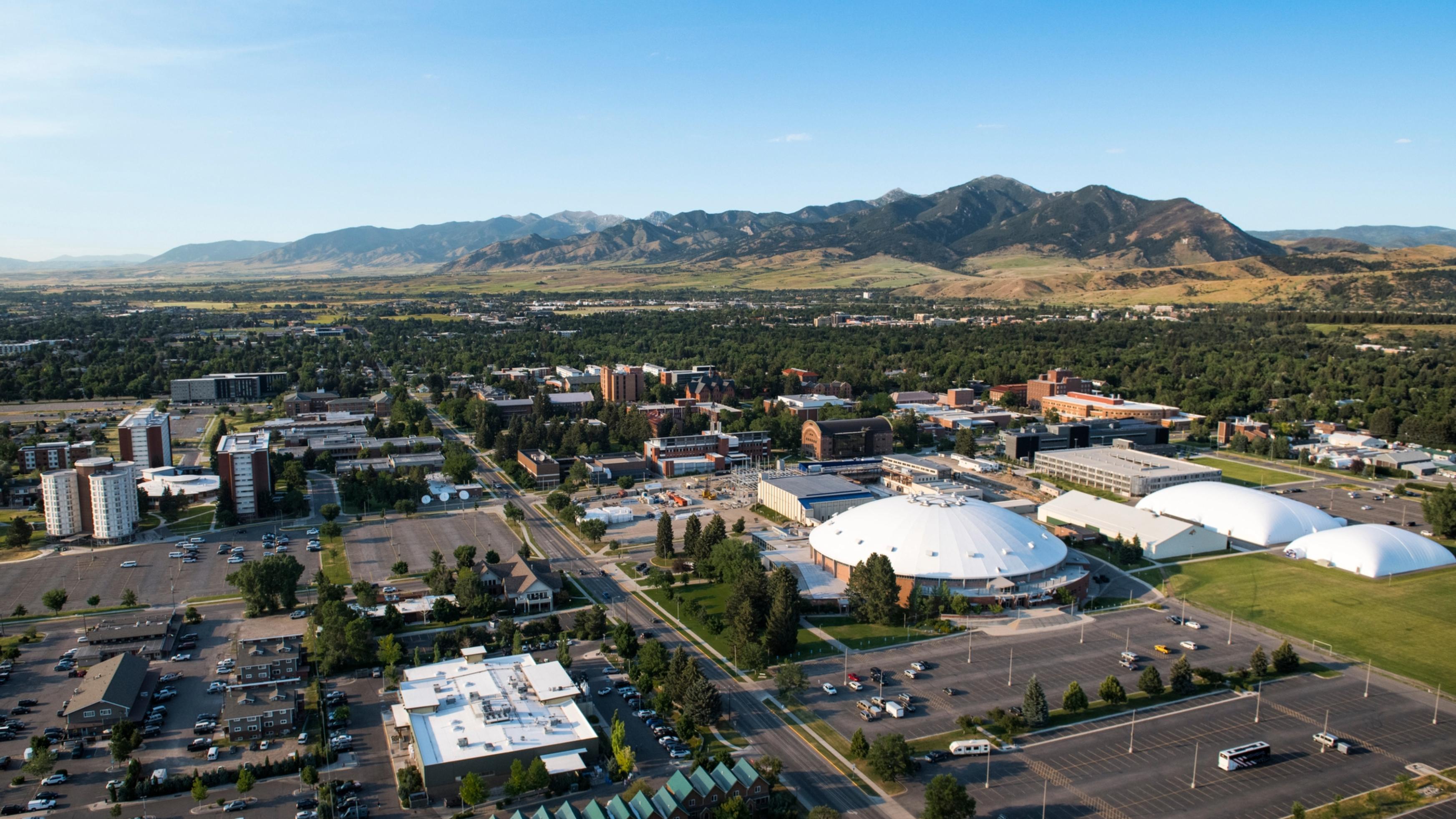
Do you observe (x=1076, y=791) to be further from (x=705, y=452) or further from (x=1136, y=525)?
(x=705, y=452)

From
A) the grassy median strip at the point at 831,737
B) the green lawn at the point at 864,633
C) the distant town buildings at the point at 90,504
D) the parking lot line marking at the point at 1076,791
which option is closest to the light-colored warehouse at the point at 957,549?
the green lawn at the point at 864,633

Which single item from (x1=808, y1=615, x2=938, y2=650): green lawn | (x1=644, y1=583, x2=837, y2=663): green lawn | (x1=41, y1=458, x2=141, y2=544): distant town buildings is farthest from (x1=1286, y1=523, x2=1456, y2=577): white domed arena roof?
(x1=41, y1=458, x2=141, y2=544): distant town buildings

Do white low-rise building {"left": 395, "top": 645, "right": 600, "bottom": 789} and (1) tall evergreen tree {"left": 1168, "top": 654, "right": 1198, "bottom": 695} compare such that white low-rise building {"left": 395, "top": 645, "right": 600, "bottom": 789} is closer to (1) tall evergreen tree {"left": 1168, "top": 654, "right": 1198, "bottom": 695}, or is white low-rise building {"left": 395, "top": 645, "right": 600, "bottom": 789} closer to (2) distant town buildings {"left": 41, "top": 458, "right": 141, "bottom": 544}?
(1) tall evergreen tree {"left": 1168, "top": 654, "right": 1198, "bottom": 695}

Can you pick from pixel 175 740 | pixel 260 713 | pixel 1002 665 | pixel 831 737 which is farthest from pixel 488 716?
pixel 1002 665

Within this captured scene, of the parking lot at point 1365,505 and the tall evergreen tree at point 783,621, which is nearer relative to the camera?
the tall evergreen tree at point 783,621

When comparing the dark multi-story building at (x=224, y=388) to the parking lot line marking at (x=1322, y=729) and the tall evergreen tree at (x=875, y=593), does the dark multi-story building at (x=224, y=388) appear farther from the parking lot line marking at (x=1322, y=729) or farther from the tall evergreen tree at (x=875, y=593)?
the parking lot line marking at (x=1322, y=729)

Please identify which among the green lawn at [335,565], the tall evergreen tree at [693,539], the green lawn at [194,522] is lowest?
the green lawn at [335,565]
